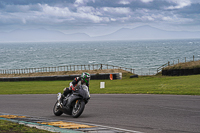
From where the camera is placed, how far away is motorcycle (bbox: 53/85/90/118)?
9062mm

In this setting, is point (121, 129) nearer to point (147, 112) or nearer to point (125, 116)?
point (125, 116)

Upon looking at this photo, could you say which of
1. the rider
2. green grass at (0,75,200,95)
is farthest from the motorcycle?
green grass at (0,75,200,95)

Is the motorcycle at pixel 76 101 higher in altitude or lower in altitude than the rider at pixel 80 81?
lower

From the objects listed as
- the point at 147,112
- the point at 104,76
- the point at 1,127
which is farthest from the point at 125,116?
the point at 104,76

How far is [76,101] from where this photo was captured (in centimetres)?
927

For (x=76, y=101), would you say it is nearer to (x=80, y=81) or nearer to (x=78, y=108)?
(x=78, y=108)

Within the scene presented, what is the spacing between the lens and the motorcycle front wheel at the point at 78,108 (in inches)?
355

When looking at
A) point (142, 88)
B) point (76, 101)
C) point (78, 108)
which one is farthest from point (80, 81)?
point (142, 88)

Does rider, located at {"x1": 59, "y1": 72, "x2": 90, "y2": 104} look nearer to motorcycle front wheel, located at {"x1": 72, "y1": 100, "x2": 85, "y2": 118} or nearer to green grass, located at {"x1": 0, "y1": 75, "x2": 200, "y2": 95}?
motorcycle front wheel, located at {"x1": 72, "y1": 100, "x2": 85, "y2": 118}

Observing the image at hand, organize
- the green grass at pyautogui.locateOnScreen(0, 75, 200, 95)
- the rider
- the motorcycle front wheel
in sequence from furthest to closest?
1. the green grass at pyautogui.locateOnScreen(0, 75, 200, 95)
2. the rider
3. the motorcycle front wheel

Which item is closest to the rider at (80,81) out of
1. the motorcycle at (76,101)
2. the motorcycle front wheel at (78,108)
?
the motorcycle at (76,101)

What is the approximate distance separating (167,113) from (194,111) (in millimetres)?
1077

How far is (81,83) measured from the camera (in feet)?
30.6

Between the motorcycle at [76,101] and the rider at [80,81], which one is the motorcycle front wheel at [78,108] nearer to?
the motorcycle at [76,101]
